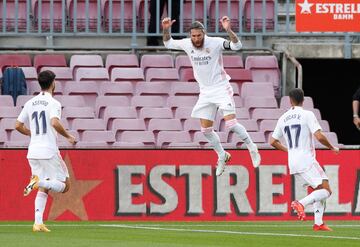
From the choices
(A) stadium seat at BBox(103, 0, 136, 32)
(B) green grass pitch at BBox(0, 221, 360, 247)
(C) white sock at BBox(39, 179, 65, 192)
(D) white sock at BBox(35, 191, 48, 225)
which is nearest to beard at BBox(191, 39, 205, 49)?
(B) green grass pitch at BBox(0, 221, 360, 247)

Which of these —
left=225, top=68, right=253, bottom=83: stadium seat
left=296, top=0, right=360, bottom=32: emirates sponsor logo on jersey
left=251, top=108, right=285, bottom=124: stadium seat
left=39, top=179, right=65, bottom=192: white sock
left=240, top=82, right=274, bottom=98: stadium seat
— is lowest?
left=39, top=179, right=65, bottom=192: white sock

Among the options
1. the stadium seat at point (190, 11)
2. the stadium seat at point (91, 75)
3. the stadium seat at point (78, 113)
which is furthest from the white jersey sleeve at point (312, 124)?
the stadium seat at point (190, 11)

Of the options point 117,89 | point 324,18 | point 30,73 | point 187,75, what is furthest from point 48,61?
point 324,18

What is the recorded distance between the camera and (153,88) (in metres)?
24.1

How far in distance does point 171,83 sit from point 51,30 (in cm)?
240

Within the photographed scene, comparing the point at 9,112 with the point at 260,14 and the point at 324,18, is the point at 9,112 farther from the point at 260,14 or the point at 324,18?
the point at 324,18

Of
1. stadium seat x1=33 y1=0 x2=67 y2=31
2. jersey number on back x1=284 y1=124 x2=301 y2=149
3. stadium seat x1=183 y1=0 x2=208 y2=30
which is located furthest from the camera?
stadium seat x1=183 y1=0 x2=208 y2=30

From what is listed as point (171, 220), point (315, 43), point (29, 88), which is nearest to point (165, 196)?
point (171, 220)

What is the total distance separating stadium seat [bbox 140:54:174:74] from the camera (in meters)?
24.9

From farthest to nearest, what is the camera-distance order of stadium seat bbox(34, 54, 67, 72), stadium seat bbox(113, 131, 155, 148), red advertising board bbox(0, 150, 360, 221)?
stadium seat bbox(34, 54, 67, 72) → stadium seat bbox(113, 131, 155, 148) → red advertising board bbox(0, 150, 360, 221)

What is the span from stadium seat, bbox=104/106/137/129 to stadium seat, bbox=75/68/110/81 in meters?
1.22

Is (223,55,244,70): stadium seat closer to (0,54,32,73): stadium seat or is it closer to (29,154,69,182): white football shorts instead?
(0,54,32,73): stadium seat

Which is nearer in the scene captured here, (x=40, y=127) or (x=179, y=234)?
(x=179, y=234)

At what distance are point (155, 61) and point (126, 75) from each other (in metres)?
0.81
